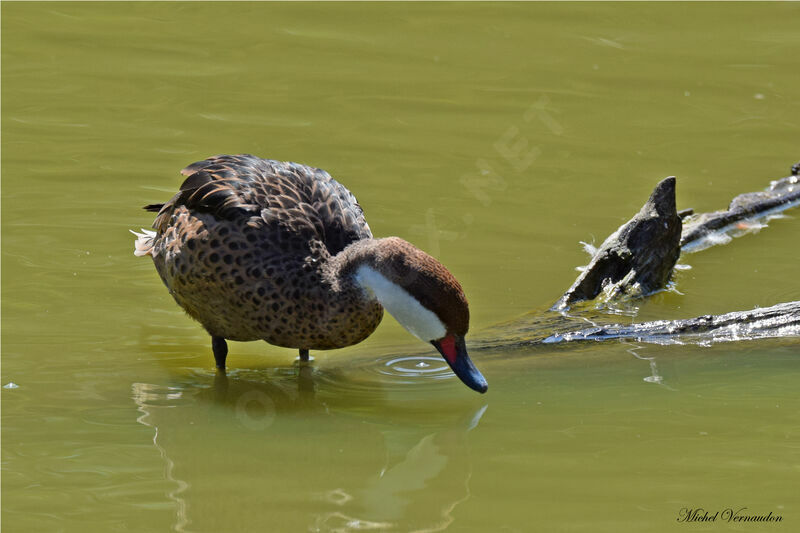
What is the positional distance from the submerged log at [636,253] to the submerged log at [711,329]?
23.6 inches

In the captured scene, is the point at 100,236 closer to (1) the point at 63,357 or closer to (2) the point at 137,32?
(1) the point at 63,357

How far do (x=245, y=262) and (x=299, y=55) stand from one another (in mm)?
6857

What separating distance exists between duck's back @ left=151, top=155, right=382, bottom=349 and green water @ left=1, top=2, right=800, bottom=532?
1.28 feet

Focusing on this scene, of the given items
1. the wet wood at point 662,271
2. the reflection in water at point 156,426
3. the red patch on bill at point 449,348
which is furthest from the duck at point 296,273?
the wet wood at point 662,271

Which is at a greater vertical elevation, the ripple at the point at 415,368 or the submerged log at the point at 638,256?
the submerged log at the point at 638,256

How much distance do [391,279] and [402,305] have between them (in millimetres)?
146

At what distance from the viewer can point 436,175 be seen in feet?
32.7

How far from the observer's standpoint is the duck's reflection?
4.93m

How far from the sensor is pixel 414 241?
8688 mm

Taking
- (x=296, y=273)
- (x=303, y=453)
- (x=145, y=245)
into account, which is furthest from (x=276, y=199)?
(x=303, y=453)

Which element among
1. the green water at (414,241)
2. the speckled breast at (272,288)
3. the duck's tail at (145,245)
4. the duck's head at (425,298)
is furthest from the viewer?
the duck's tail at (145,245)

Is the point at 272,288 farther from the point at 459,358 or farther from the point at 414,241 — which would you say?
the point at 414,241

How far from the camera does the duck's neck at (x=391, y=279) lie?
5.91 meters

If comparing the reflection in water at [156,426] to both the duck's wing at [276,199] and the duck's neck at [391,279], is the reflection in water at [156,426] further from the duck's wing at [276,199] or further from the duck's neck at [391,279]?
the duck's neck at [391,279]
